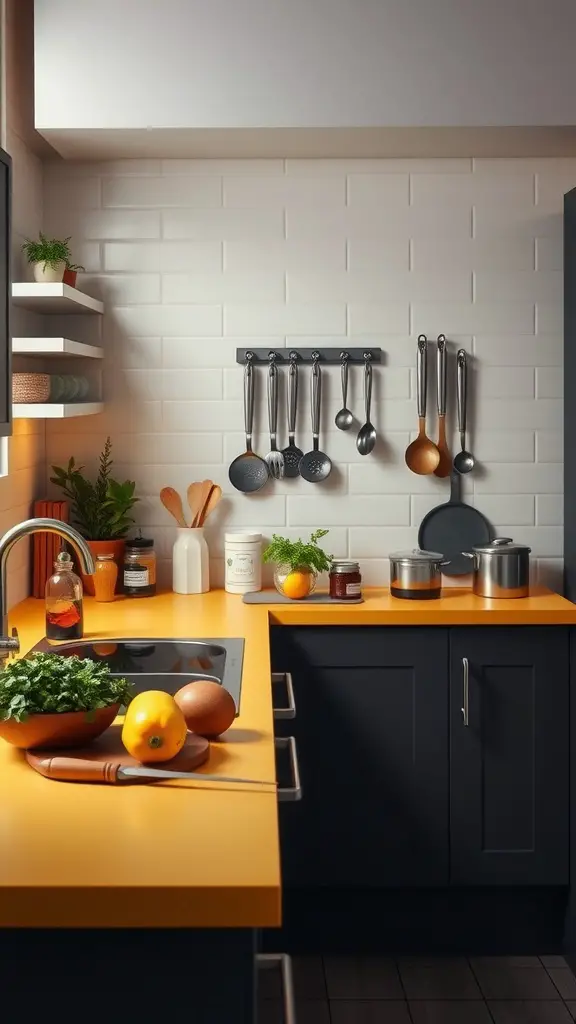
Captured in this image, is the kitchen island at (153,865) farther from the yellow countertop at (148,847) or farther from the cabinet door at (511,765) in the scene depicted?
the cabinet door at (511,765)

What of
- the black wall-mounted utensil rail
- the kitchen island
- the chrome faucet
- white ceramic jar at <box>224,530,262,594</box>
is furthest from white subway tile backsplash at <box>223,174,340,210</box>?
the kitchen island

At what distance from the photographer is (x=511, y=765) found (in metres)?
3.19


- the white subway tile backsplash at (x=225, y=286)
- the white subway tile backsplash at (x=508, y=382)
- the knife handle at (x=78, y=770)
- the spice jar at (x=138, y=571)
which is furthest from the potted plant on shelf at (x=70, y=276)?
the knife handle at (x=78, y=770)

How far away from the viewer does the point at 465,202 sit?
3576mm

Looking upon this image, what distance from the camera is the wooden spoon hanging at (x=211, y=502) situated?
11.6ft

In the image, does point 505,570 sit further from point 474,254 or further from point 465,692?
point 474,254

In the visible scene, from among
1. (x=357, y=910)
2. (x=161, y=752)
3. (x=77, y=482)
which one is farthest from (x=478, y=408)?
(x=161, y=752)

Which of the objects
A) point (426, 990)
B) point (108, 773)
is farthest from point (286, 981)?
point (426, 990)

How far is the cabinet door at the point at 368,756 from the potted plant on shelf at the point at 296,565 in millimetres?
181

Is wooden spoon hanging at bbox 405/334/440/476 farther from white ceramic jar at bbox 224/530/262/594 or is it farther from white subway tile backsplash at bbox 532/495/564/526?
white ceramic jar at bbox 224/530/262/594

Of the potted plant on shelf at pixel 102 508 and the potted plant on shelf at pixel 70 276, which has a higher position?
the potted plant on shelf at pixel 70 276

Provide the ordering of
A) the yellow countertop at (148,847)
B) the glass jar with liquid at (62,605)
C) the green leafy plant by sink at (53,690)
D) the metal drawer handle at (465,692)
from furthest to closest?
the metal drawer handle at (465,692), the glass jar with liquid at (62,605), the green leafy plant by sink at (53,690), the yellow countertop at (148,847)

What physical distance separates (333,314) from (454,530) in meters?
0.79

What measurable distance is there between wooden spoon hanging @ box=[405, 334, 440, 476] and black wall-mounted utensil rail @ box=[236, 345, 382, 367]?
5.8 inches
